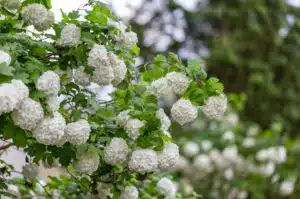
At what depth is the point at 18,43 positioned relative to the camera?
6.40ft

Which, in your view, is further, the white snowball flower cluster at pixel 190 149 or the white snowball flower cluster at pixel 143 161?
the white snowball flower cluster at pixel 190 149

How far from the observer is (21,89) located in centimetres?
169

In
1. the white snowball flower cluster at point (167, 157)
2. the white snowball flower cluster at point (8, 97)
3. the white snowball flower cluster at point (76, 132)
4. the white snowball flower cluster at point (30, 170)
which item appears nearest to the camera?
the white snowball flower cluster at point (8, 97)

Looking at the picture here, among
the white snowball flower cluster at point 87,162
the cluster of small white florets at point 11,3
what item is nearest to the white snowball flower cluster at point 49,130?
the white snowball flower cluster at point 87,162

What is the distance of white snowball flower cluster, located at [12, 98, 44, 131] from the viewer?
1721 millimetres

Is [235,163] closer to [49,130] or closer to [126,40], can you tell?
[126,40]

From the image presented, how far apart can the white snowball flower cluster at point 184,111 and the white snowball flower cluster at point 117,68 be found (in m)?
0.19

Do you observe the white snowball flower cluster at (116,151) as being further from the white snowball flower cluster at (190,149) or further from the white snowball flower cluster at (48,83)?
the white snowball flower cluster at (190,149)

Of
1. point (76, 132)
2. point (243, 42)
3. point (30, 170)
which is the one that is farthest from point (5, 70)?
point (243, 42)

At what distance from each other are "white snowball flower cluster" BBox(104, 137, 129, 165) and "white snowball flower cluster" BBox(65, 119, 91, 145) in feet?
0.34

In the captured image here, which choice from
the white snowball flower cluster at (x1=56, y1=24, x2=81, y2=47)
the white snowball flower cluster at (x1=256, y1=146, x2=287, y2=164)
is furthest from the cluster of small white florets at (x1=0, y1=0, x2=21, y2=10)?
the white snowball flower cluster at (x1=256, y1=146, x2=287, y2=164)

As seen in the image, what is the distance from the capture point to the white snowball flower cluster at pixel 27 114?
172 cm

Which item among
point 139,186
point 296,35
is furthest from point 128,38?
point 296,35

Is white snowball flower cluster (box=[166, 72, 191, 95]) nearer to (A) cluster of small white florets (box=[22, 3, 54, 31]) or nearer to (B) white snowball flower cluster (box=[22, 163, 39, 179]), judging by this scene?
(A) cluster of small white florets (box=[22, 3, 54, 31])
